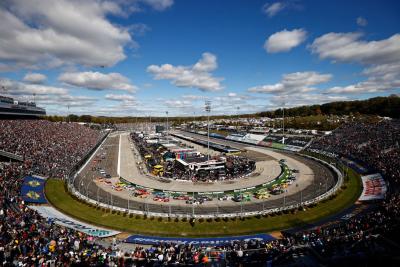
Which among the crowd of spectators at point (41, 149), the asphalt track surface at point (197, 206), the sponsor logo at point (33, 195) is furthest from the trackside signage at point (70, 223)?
Answer: the crowd of spectators at point (41, 149)

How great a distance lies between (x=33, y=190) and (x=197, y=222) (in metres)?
24.5

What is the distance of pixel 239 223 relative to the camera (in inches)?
1257

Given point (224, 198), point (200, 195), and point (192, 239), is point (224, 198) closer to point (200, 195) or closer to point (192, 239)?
point (200, 195)

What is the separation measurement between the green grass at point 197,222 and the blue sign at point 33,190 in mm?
1420

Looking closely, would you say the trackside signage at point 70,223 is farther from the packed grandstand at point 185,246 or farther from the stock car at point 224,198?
the stock car at point 224,198

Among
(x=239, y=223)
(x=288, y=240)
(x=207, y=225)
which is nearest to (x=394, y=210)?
(x=288, y=240)

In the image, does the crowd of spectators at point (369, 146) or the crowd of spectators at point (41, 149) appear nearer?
the crowd of spectators at point (369, 146)

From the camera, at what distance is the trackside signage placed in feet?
→ 94.7

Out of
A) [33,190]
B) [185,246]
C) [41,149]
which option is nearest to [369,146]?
[185,246]

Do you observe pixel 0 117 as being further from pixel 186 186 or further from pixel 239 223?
pixel 239 223

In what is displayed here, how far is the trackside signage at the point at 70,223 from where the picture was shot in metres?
28.9

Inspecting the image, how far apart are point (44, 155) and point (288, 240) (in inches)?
1932

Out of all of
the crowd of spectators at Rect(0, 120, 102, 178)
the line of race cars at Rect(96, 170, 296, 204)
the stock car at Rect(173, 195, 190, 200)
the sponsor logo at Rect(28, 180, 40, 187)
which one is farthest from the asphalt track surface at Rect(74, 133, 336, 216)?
the sponsor logo at Rect(28, 180, 40, 187)

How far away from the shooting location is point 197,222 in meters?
32.2
